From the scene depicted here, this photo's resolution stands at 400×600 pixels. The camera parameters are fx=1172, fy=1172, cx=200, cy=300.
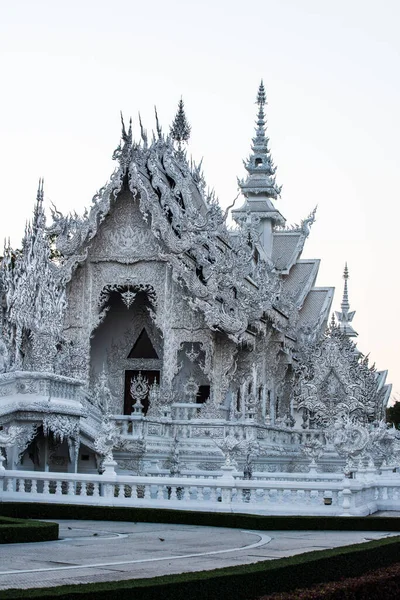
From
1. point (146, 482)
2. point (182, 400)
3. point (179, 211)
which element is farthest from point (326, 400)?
point (146, 482)

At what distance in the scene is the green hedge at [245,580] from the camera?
6.99 m

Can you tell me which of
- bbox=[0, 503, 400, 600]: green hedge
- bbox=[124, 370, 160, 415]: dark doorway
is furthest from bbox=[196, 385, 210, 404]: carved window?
bbox=[0, 503, 400, 600]: green hedge

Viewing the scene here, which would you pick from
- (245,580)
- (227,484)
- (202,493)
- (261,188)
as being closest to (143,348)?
(202,493)

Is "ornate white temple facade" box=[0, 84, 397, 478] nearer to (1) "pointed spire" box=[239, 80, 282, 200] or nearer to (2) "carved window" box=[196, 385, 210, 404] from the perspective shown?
(2) "carved window" box=[196, 385, 210, 404]

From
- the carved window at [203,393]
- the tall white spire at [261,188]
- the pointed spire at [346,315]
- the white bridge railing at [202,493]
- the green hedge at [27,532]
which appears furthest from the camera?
the pointed spire at [346,315]

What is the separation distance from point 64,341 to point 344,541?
12.4 m

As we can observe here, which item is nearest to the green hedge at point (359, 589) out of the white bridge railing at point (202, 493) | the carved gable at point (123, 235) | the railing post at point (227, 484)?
the white bridge railing at point (202, 493)

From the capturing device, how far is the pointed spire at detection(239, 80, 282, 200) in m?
40.5

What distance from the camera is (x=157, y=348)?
26.7 metres

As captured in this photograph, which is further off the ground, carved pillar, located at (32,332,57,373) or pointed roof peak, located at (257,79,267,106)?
pointed roof peak, located at (257,79,267,106)

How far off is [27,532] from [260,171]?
30.4 metres

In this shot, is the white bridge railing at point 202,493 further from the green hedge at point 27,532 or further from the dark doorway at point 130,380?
the dark doorway at point 130,380

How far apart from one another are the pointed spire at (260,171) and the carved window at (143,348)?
14278 millimetres

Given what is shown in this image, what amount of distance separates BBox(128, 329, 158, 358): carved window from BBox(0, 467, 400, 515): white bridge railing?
33.8 feet
